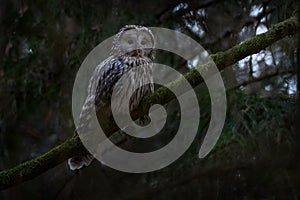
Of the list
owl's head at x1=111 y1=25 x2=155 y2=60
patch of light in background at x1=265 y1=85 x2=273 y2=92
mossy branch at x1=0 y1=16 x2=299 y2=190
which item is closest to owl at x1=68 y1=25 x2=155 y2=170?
owl's head at x1=111 y1=25 x2=155 y2=60

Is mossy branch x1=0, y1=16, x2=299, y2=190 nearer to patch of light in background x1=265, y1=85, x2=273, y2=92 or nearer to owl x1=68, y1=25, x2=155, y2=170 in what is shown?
owl x1=68, y1=25, x2=155, y2=170

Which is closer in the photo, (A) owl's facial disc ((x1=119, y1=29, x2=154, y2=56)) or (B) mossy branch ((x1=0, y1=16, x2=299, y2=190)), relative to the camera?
(B) mossy branch ((x1=0, y1=16, x2=299, y2=190))

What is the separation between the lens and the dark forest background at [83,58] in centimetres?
388

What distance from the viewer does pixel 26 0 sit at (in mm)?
4766

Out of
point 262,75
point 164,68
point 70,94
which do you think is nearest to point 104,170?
point 70,94

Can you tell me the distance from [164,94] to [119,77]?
900 mm

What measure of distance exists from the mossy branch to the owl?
312 mm

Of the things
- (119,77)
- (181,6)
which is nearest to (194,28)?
(181,6)

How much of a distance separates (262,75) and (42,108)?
78.9 inches

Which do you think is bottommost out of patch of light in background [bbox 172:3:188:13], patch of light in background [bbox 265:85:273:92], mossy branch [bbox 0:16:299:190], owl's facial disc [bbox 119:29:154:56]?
mossy branch [bbox 0:16:299:190]

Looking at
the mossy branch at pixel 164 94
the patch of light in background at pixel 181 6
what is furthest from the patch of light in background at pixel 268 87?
the mossy branch at pixel 164 94

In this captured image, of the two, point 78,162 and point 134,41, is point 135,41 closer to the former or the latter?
point 134,41

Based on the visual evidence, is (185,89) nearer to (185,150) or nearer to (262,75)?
(185,150)

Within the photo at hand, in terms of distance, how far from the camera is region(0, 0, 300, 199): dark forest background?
12.7 feet
